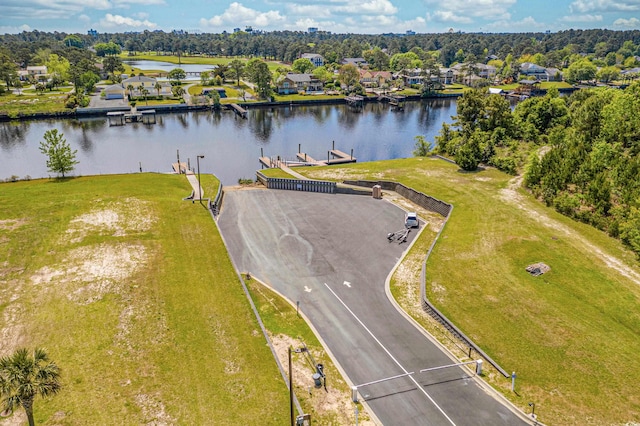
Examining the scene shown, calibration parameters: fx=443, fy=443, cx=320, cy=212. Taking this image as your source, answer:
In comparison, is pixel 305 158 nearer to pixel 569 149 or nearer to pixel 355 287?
pixel 569 149

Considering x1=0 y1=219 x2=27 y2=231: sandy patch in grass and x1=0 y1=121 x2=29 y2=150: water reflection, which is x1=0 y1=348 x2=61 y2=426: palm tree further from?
x1=0 y1=121 x2=29 y2=150: water reflection

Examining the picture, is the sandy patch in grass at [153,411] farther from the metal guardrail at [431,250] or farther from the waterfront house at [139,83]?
the waterfront house at [139,83]

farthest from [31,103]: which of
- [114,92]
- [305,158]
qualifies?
[305,158]

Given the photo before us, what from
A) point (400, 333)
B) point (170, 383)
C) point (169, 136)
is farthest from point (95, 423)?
point (169, 136)

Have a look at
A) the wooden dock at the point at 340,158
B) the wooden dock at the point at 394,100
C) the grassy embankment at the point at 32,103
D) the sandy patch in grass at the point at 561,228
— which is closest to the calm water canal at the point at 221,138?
the wooden dock at the point at 340,158

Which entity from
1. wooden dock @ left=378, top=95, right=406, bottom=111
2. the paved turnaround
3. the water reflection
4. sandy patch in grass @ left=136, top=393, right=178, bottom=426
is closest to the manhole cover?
the paved turnaround

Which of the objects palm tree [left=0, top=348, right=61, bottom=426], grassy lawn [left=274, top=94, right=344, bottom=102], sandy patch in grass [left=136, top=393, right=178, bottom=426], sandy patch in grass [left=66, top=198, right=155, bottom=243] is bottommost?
sandy patch in grass [left=136, top=393, right=178, bottom=426]

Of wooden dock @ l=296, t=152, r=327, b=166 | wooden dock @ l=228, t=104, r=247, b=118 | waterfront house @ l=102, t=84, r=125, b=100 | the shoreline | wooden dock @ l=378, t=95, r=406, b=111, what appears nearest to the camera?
wooden dock @ l=296, t=152, r=327, b=166
